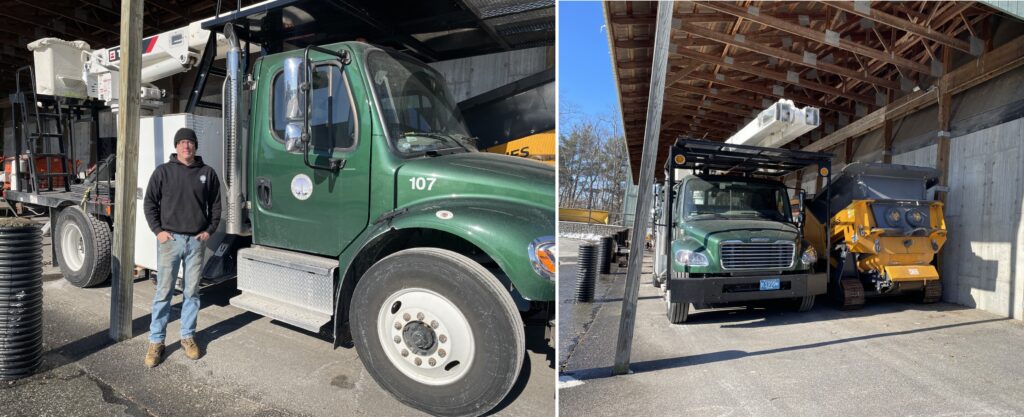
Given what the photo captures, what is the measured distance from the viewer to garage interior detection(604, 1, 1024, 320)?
23.6ft

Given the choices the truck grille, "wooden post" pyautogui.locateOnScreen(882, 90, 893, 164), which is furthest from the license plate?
"wooden post" pyautogui.locateOnScreen(882, 90, 893, 164)

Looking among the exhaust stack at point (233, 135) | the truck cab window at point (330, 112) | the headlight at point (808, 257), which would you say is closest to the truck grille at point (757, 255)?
the headlight at point (808, 257)

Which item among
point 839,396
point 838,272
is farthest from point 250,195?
point 838,272

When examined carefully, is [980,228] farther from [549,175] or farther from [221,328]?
[221,328]

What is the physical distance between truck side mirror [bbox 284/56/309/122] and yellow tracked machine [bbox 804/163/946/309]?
7108 millimetres

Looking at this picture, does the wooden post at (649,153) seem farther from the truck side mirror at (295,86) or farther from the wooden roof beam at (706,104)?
the wooden roof beam at (706,104)

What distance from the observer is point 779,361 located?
4883 mm

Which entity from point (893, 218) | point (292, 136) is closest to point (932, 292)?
point (893, 218)

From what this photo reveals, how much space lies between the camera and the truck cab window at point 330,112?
3.78 m

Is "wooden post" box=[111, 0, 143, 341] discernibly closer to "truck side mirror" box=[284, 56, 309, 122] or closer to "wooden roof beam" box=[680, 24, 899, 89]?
"truck side mirror" box=[284, 56, 309, 122]

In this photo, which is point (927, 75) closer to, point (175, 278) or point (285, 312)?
point (285, 312)

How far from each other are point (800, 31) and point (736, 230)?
3751 mm

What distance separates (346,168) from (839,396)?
12.8ft

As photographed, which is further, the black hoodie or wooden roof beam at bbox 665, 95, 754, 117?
wooden roof beam at bbox 665, 95, 754, 117
